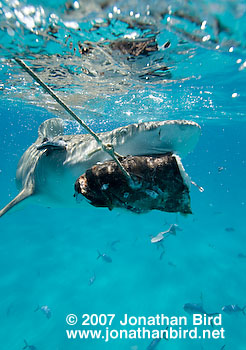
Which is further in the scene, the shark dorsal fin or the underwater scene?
the shark dorsal fin

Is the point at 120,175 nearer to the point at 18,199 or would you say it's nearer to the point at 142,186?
the point at 142,186

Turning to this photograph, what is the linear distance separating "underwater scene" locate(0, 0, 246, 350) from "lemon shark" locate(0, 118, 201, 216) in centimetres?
2

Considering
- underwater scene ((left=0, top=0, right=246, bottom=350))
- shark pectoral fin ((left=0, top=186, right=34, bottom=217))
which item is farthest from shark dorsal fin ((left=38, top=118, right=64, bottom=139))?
shark pectoral fin ((left=0, top=186, right=34, bottom=217))

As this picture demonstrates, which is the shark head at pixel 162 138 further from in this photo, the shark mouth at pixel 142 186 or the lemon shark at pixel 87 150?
the shark mouth at pixel 142 186

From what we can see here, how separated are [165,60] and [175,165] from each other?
8.09 meters

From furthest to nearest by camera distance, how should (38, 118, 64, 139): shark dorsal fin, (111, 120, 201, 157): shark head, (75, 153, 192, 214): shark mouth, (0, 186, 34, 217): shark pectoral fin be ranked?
(38, 118, 64, 139): shark dorsal fin < (0, 186, 34, 217): shark pectoral fin < (111, 120, 201, 157): shark head < (75, 153, 192, 214): shark mouth

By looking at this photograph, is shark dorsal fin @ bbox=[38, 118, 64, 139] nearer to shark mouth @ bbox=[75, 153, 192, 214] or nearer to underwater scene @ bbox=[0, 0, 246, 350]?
underwater scene @ bbox=[0, 0, 246, 350]

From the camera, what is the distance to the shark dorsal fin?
604 cm

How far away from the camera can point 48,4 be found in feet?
16.5

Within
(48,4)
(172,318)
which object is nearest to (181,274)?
(172,318)

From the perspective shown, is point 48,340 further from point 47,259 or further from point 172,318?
point 47,259

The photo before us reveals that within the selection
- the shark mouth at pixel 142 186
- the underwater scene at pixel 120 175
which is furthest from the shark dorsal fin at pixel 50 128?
the shark mouth at pixel 142 186

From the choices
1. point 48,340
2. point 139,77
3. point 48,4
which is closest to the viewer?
point 48,4

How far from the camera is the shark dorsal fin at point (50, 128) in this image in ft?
19.8
